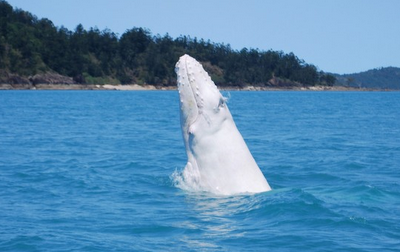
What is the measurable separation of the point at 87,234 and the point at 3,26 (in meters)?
147

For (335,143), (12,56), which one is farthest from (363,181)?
(12,56)

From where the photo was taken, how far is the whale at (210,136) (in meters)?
9.50

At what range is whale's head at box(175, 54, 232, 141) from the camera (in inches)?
373

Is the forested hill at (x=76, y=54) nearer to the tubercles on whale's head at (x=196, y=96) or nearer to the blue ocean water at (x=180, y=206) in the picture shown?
the blue ocean water at (x=180, y=206)

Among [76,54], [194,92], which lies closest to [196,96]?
[194,92]

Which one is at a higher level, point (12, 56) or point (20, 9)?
point (20, 9)

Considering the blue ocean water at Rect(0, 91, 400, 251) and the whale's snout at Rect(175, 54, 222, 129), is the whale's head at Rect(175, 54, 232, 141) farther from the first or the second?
the blue ocean water at Rect(0, 91, 400, 251)

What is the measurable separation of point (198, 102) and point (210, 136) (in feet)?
1.69

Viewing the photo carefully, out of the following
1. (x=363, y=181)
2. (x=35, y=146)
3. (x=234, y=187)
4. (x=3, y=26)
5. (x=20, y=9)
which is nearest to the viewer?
(x=234, y=187)

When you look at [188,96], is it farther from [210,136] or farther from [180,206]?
[180,206]

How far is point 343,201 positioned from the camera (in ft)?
36.8

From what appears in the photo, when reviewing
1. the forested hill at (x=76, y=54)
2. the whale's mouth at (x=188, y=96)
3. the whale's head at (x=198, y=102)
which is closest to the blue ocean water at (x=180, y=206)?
the whale's head at (x=198, y=102)

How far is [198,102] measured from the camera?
951 centimetres

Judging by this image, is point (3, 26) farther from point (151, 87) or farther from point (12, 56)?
point (151, 87)
